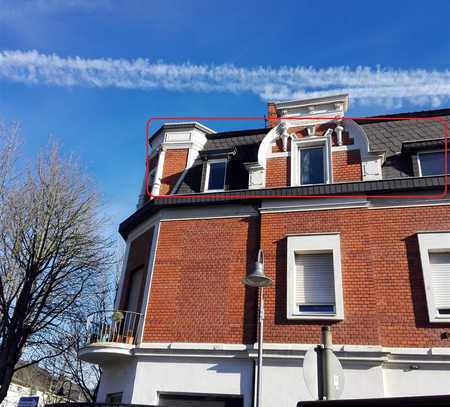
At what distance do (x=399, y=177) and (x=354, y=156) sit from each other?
1.33 metres

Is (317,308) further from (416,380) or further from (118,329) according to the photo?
(118,329)

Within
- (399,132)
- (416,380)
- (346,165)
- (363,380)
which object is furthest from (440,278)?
(399,132)

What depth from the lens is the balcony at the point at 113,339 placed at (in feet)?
34.6

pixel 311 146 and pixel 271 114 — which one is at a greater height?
pixel 271 114

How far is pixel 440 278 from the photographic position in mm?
9695

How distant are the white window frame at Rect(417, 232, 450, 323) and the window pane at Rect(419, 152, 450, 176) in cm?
189

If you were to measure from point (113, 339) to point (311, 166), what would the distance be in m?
7.24

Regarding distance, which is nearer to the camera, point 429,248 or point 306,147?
point 429,248

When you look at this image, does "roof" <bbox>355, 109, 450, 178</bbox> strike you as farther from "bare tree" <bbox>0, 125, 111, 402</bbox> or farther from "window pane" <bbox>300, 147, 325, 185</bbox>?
"bare tree" <bbox>0, 125, 111, 402</bbox>

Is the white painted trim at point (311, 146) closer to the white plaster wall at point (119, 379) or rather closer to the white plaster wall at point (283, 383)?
the white plaster wall at point (283, 383)

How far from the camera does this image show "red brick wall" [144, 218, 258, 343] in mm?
10484

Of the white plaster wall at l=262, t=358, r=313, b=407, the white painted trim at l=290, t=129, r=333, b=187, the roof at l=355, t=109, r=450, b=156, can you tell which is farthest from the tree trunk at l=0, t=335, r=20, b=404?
the roof at l=355, t=109, r=450, b=156

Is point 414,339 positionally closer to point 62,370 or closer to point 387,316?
point 387,316

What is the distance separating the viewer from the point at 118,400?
36.4ft
